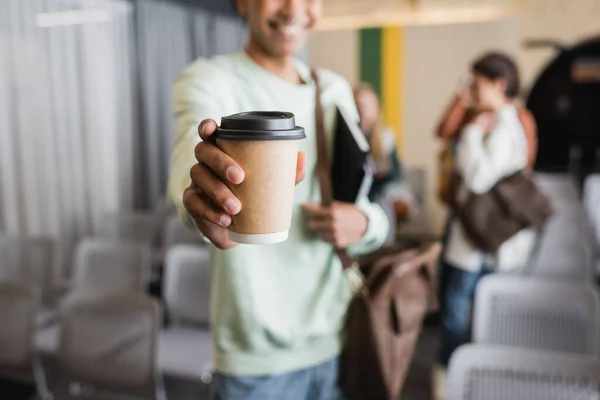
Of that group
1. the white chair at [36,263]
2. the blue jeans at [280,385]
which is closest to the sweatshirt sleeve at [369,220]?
the blue jeans at [280,385]

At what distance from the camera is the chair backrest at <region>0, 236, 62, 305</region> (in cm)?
312

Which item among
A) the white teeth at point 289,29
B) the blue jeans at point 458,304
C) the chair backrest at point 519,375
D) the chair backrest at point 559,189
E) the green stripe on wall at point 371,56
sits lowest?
the blue jeans at point 458,304

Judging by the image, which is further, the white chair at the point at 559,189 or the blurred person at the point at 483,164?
the white chair at the point at 559,189

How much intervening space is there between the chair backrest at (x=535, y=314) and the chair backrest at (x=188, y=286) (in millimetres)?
1232

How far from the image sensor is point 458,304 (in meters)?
2.67

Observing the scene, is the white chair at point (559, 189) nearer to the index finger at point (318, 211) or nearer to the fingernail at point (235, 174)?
the index finger at point (318, 211)

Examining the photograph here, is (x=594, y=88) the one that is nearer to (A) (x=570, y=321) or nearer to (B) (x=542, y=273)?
(B) (x=542, y=273)

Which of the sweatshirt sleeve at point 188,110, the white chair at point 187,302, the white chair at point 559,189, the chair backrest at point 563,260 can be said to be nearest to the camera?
the sweatshirt sleeve at point 188,110

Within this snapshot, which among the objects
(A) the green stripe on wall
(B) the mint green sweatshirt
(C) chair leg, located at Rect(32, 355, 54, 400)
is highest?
(A) the green stripe on wall

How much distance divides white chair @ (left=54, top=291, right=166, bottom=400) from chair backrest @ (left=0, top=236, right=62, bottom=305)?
0.98 m

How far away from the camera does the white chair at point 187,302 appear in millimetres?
2547

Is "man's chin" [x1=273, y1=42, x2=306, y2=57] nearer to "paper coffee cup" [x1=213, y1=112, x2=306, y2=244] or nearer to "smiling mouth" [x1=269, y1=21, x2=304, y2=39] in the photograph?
"smiling mouth" [x1=269, y1=21, x2=304, y2=39]

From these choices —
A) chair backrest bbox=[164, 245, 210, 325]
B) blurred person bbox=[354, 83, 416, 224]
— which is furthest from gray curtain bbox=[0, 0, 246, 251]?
blurred person bbox=[354, 83, 416, 224]

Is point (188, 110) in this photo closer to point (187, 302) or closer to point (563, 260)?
point (187, 302)
